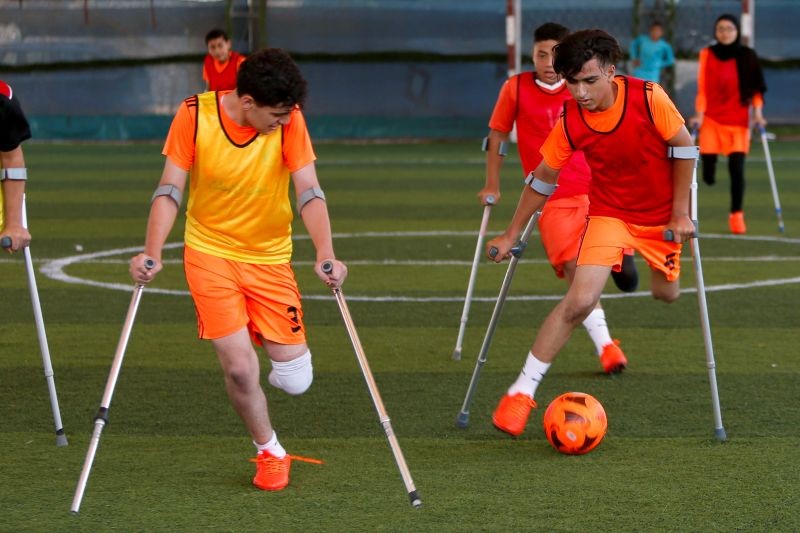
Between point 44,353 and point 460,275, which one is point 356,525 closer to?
point 44,353

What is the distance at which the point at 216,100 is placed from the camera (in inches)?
232

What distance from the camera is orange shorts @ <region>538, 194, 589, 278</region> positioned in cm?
823

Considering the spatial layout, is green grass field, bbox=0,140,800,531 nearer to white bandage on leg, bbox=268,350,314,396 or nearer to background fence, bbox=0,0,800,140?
white bandage on leg, bbox=268,350,314,396

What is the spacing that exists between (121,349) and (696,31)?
1047 inches

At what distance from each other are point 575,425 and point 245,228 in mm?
1696

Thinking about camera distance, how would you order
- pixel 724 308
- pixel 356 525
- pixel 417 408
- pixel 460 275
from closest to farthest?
pixel 356 525 → pixel 417 408 → pixel 724 308 → pixel 460 275

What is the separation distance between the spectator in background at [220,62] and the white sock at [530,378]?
13.3 meters

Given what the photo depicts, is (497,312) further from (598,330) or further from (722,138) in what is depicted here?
(722,138)

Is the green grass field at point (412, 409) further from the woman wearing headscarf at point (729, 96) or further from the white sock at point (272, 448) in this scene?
the woman wearing headscarf at point (729, 96)

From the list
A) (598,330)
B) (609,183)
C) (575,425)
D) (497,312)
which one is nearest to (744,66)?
(598,330)

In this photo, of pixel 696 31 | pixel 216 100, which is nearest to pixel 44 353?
pixel 216 100

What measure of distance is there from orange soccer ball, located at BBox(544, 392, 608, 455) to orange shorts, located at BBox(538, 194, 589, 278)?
1862 mm

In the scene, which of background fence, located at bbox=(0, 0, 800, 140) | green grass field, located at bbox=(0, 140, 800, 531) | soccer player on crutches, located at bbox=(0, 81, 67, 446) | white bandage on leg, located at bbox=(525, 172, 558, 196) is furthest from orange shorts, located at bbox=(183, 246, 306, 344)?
background fence, located at bbox=(0, 0, 800, 140)

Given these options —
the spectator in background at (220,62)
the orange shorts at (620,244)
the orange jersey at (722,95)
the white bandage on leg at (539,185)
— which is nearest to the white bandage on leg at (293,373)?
the white bandage on leg at (539,185)
